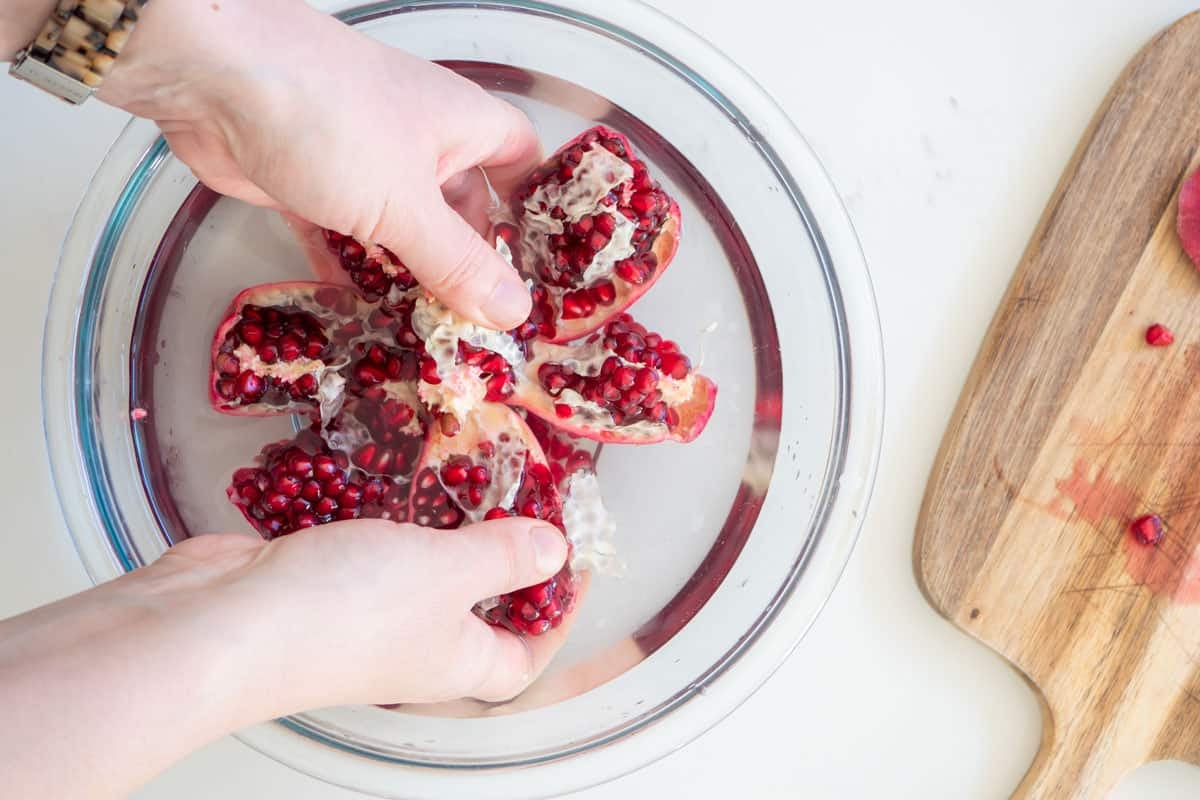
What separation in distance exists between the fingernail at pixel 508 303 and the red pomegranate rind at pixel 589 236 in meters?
0.10

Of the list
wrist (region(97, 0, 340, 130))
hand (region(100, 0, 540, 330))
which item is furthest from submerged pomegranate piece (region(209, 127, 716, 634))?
wrist (region(97, 0, 340, 130))

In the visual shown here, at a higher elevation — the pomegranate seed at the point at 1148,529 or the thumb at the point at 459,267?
the pomegranate seed at the point at 1148,529

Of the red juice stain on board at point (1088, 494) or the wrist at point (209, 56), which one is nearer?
the wrist at point (209, 56)

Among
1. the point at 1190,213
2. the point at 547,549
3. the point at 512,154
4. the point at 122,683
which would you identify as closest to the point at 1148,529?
the point at 1190,213

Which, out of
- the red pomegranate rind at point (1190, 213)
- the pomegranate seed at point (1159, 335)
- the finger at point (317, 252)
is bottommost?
the finger at point (317, 252)

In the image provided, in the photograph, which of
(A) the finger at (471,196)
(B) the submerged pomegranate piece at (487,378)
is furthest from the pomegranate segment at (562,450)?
(A) the finger at (471,196)

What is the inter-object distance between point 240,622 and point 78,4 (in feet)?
1.38

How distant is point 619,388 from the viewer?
94 cm

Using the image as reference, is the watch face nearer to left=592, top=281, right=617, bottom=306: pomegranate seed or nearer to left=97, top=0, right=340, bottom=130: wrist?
left=97, top=0, right=340, bottom=130: wrist

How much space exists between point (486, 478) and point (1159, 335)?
2.43ft

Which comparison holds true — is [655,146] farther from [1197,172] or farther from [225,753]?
[225,753]

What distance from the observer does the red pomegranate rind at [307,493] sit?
0.96 metres

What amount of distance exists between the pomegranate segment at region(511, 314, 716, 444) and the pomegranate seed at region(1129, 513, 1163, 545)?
50 cm

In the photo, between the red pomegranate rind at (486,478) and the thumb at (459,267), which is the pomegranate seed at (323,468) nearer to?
the red pomegranate rind at (486,478)
